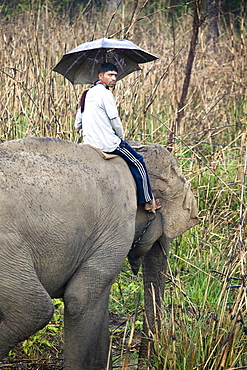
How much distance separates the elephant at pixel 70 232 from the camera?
8.52ft

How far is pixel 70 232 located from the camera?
278 cm

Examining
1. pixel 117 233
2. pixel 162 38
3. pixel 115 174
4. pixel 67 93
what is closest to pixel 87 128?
pixel 115 174

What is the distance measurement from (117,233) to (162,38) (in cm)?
559

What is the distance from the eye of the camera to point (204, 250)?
16.4 ft

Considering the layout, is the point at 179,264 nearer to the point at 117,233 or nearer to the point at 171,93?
the point at 117,233

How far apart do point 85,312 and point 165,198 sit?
969 mm

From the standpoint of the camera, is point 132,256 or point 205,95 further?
point 205,95

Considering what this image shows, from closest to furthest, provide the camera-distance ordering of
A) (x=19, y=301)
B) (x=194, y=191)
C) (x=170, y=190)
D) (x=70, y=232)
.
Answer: (x=19, y=301) < (x=70, y=232) < (x=170, y=190) < (x=194, y=191)

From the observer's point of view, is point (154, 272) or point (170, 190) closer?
point (170, 190)

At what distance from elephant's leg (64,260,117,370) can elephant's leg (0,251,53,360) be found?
0.27 meters

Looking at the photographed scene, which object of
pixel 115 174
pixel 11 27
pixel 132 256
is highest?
pixel 11 27

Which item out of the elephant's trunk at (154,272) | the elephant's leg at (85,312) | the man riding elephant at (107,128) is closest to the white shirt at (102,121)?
the man riding elephant at (107,128)

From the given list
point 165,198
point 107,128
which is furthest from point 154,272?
point 107,128

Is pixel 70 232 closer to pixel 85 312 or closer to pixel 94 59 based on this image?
pixel 85 312
